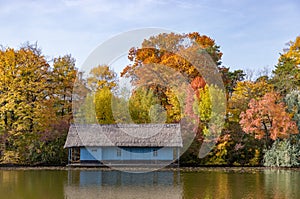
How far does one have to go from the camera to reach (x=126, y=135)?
33.0m

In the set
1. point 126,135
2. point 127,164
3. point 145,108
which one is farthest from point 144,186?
point 145,108

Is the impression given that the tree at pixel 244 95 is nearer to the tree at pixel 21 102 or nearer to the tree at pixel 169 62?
the tree at pixel 169 62

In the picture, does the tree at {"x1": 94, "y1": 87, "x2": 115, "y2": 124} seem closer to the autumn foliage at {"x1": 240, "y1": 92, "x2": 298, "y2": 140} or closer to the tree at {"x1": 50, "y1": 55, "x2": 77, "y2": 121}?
the tree at {"x1": 50, "y1": 55, "x2": 77, "y2": 121}

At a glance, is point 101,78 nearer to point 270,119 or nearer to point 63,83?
point 63,83

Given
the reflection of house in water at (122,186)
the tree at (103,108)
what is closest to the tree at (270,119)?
the reflection of house in water at (122,186)

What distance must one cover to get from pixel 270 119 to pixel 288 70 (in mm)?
10858

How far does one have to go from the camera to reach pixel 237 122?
1356 inches

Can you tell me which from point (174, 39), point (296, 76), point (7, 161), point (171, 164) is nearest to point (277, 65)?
point (296, 76)

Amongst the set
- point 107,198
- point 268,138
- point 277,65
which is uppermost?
point 277,65

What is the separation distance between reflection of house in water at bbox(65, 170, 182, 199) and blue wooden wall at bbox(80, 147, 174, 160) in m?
5.39

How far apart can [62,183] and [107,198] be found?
5644 mm

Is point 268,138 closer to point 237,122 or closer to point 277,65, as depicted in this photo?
point 237,122

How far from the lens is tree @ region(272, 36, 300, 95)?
38.3m

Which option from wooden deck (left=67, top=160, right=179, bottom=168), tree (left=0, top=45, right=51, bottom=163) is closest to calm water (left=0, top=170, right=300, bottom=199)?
wooden deck (left=67, top=160, right=179, bottom=168)
